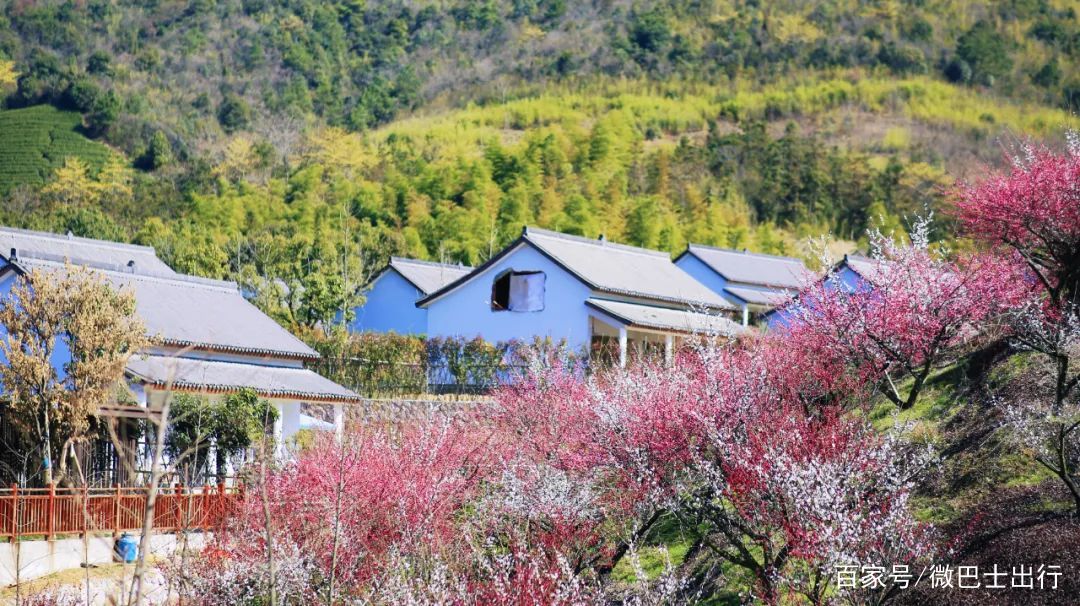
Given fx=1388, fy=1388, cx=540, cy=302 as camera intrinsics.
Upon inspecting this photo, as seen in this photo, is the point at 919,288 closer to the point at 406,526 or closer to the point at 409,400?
the point at 406,526

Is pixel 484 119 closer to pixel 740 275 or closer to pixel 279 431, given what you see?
pixel 740 275

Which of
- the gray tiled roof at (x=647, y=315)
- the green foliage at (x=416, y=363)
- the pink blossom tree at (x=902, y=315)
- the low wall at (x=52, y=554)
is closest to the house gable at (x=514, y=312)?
the gray tiled roof at (x=647, y=315)

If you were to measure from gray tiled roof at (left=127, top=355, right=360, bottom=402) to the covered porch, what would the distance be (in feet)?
17.3

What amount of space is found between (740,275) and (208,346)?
17.8m

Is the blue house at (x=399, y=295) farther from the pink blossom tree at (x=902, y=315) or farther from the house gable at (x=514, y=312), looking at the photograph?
Result: the pink blossom tree at (x=902, y=315)

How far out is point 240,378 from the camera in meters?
23.5

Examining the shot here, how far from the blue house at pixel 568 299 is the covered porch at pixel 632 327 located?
0.03 meters

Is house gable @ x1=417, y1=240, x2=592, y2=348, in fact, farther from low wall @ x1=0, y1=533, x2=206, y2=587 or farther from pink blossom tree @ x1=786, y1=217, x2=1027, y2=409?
low wall @ x1=0, y1=533, x2=206, y2=587

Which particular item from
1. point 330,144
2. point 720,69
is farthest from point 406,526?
point 720,69

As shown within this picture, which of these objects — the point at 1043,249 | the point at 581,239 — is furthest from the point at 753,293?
the point at 1043,249

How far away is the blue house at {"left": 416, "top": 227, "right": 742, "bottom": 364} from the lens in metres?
29.5

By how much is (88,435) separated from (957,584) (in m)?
12.8

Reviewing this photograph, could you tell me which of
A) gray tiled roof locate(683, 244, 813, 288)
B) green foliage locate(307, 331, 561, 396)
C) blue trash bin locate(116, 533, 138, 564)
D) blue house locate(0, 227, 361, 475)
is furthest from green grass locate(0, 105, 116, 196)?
blue trash bin locate(116, 533, 138, 564)

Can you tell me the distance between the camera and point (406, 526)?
14.8 metres
